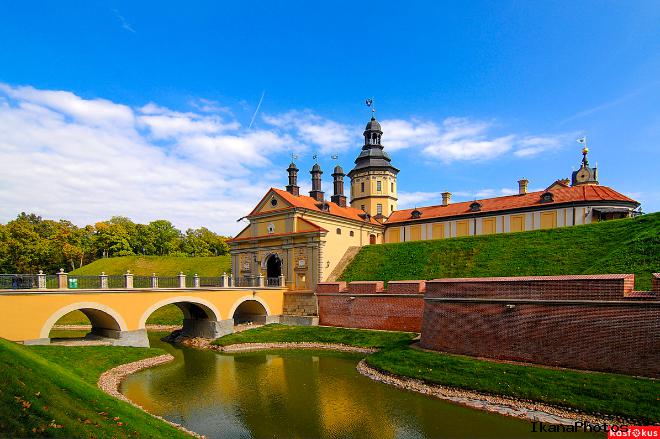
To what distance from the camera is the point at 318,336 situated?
89.2 ft

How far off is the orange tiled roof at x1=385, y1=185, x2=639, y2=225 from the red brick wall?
15.6 m

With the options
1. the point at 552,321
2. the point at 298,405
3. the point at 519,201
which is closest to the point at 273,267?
the point at 298,405

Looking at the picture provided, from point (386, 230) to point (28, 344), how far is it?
3223 cm

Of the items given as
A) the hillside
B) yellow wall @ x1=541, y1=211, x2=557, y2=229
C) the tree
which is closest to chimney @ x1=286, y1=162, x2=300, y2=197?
the hillside

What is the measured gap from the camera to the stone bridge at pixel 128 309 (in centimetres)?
1897

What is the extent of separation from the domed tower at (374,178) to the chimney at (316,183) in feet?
24.3

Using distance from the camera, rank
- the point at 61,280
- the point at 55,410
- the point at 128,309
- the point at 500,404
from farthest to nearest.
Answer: the point at 128,309, the point at 61,280, the point at 500,404, the point at 55,410

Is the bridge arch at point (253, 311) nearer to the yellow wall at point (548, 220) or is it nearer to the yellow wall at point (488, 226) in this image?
the yellow wall at point (488, 226)

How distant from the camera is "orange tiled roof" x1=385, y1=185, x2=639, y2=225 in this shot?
33344 mm

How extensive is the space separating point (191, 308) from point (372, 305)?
45.0 feet

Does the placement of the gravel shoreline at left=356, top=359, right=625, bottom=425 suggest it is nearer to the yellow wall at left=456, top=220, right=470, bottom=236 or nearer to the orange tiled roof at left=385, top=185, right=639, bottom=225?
the yellow wall at left=456, top=220, right=470, bottom=236

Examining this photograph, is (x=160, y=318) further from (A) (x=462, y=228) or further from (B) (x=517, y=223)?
(B) (x=517, y=223)

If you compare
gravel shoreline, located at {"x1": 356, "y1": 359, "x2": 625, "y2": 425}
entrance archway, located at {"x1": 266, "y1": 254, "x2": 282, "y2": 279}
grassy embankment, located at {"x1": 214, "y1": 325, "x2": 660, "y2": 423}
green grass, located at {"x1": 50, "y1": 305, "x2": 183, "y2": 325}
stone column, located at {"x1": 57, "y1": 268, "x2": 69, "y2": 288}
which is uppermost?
stone column, located at {"x1": 57, "y1": 268, "x2": 69, "y2": 288}

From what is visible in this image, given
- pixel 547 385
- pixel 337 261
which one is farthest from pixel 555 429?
pixel 337 261
